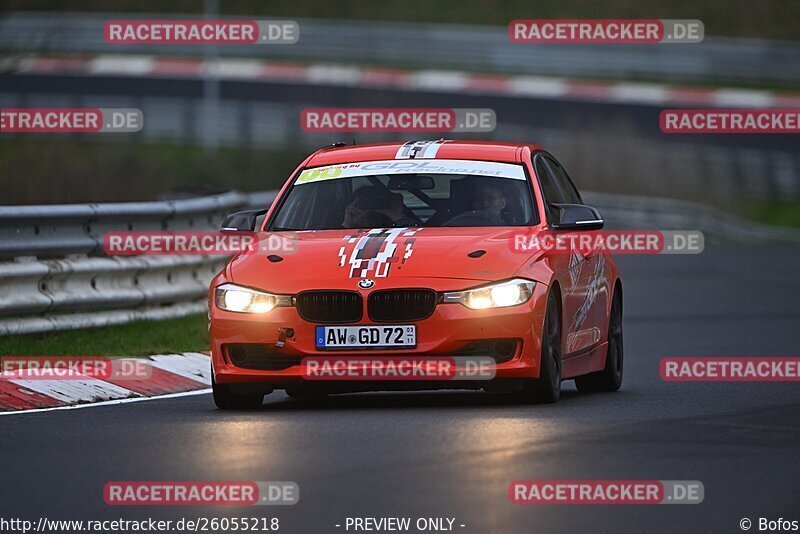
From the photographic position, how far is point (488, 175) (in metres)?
12.5

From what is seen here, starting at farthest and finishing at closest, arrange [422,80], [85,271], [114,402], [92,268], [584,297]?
[422,80], [92,268], [85,271], [584,297], [114,402]

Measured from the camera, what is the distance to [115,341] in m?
15.7

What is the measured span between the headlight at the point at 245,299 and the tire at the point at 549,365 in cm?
139

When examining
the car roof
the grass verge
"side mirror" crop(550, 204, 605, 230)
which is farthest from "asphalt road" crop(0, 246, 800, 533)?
the grass verge

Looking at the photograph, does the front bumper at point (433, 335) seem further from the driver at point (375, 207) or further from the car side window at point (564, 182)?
the car side window at point (564, 182)

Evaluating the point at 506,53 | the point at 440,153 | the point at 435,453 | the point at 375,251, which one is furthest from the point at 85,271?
the point at 506,53

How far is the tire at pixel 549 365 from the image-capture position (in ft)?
36.8

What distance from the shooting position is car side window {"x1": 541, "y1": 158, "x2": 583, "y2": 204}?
13.6 m

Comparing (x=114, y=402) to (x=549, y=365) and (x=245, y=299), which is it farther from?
(x=549, y=365)

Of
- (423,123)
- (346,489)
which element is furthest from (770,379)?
(423,123)

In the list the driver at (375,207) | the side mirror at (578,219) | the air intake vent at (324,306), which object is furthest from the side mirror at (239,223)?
the side mirror at (578,219)

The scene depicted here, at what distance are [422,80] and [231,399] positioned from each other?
42687 mm

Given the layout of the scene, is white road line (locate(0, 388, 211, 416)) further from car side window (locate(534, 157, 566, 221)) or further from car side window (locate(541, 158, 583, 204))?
car side window (locate(541, 158, 583, 204))

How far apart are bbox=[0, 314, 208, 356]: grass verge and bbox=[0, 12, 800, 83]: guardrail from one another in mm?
40258
